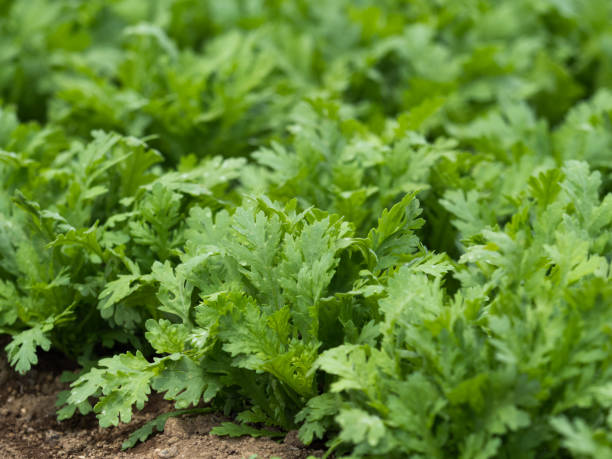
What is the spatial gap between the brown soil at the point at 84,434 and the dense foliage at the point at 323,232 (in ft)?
0.30

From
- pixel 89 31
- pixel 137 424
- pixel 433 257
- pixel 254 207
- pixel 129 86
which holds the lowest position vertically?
pixel 137 424

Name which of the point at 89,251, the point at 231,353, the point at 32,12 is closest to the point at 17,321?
the point at 89,251

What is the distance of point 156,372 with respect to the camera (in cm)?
253

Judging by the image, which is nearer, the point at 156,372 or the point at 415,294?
the point at 415,294

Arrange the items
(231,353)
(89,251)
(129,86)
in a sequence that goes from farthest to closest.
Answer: (129,86), (89,251), (231,353)

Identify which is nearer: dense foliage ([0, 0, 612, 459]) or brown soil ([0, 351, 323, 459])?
dense foliage ([0, 0, 612, 459])

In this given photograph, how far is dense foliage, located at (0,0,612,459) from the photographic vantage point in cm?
213

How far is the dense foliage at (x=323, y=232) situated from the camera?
2135 millimetres

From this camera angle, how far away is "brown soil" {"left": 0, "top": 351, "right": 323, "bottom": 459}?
8.07 feet

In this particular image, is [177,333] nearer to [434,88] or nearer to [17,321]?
[17,321]

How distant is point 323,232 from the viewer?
2543 mm

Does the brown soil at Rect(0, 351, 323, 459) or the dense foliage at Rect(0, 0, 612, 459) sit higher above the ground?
the dense foliage at Rect(0, 0, 612, 459)

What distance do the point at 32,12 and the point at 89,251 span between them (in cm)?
257

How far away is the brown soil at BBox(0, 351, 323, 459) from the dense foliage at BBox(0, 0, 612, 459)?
0.30ft
